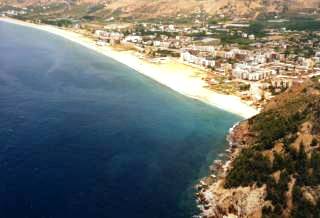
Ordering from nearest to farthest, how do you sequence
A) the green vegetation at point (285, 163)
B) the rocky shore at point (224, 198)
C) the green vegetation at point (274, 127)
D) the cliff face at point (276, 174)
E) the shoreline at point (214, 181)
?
the green vegetation at point (285, 163) < the cliff face at point (276, 174) < the rocky shore at point (224, 198) < the shoreline at point (214, 181) < the green vegetation at point (274, 127)

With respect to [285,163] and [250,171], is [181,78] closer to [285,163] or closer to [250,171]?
[250,171]

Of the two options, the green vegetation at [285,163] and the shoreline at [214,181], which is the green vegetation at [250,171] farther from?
the shoreline at [214,181]

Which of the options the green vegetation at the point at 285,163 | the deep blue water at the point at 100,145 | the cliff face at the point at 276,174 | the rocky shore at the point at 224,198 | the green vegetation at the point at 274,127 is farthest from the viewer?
the green vegetation at the point at 274,127

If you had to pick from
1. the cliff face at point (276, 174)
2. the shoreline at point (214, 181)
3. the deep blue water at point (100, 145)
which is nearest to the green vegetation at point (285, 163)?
the cliff face at point (276, 174)

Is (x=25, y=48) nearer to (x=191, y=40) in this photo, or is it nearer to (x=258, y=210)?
(x=191, y=40)

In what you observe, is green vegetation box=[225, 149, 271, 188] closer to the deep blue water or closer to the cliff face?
the cliff face
